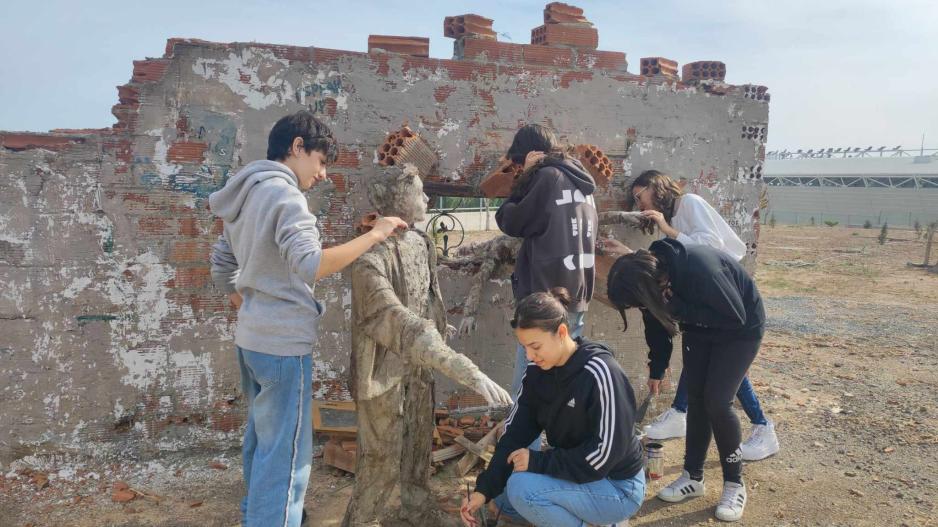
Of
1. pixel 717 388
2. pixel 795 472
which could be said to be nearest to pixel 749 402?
pixel 795 472

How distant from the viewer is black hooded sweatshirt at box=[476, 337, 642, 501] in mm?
2400

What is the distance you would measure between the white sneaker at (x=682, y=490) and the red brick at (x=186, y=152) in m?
3.54

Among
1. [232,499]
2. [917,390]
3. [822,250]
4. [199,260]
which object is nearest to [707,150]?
[917,390]

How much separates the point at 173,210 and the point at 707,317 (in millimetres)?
3243

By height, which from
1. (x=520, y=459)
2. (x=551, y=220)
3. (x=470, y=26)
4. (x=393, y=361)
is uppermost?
(x=470, y=26)

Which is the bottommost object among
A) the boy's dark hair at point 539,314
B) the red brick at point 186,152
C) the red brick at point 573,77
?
the boy's dark hair at point 539,314

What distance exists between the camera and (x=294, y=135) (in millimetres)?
2387

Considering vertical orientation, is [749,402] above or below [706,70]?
below

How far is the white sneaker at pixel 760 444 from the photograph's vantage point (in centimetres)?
416

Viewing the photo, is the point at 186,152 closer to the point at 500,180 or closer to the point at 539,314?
the point at 500,180

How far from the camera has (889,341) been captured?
745cm

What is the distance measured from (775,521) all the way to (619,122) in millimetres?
2891

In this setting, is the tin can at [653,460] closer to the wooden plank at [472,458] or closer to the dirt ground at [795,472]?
the dirt ground at [795,472]

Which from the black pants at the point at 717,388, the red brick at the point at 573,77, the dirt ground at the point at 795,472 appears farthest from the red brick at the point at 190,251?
the black pants at the point at 717,388
